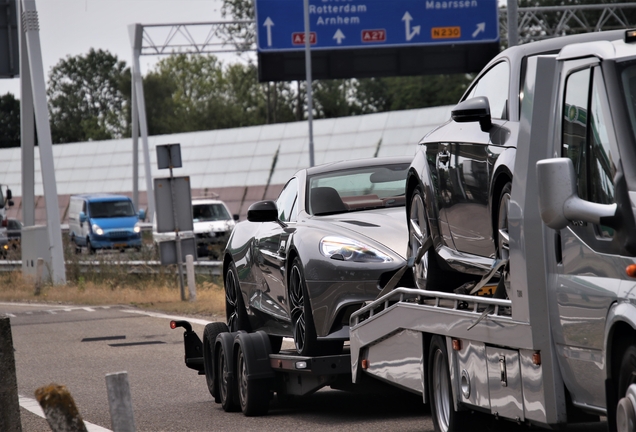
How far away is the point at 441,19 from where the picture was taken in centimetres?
3762

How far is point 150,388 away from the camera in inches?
466

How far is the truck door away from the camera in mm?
4945

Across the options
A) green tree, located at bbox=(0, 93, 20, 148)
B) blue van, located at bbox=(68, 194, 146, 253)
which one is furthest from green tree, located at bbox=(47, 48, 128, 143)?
blue van, located at bbox=(68, 194, 146, 253)

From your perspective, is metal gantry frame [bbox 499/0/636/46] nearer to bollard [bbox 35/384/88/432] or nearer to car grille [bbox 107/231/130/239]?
bollard [bbox 35/384/88/432]

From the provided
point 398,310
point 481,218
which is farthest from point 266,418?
point 481,218

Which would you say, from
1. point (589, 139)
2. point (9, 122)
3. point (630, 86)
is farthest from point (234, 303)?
point (9, 122)

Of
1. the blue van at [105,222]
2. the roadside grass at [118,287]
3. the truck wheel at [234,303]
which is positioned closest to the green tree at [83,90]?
the blue van at [105,222]

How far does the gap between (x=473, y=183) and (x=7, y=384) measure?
310cm

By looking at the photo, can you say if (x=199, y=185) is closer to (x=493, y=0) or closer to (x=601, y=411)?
(x=493, y=0)

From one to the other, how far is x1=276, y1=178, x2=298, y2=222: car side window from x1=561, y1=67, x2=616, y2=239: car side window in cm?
488

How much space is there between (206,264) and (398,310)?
19.1m

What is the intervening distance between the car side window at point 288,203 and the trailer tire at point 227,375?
1.10 metres

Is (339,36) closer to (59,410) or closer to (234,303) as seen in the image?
(234,303)

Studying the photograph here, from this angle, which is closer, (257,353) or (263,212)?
(257,353)
